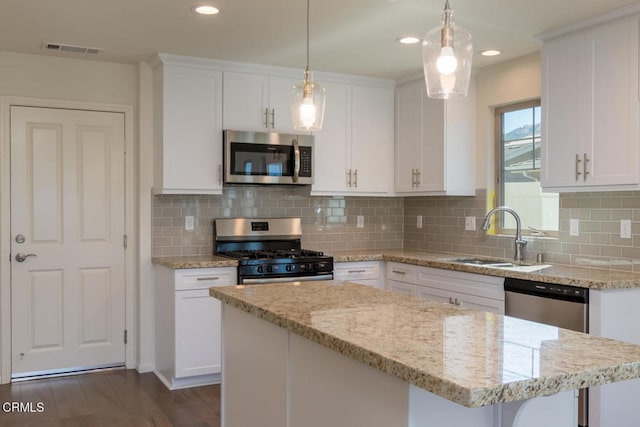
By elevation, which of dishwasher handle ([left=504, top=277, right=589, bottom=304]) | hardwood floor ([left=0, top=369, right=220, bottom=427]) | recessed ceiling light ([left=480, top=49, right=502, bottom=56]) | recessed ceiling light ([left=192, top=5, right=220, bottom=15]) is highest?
recessed ceiling light ([left=480, top=49, right=502, bottom=56])

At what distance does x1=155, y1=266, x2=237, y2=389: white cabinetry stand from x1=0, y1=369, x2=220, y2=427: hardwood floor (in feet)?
0.40

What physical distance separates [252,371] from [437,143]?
2857mm

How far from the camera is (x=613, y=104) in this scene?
11.2 ft

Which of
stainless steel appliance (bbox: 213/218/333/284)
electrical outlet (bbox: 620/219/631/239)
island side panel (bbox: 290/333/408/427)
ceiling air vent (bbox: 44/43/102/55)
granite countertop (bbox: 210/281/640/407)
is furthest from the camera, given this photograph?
stainless steel appliance (bbox: 213/218/333/284)

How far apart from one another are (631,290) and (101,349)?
3699 mm

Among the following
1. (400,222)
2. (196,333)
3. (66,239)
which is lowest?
(196,333)

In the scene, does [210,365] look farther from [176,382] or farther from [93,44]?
[93,44]

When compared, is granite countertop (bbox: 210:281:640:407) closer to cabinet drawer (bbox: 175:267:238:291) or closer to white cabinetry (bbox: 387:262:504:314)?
white cabinetry (bbox: 387:262:504:314)

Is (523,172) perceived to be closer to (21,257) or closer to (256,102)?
(256,102)

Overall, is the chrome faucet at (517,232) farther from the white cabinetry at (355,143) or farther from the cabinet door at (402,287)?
the white cabinetry at (355,143)

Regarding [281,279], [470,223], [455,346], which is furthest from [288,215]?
[455,346]

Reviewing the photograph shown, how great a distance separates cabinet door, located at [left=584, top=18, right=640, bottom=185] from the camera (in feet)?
10.9

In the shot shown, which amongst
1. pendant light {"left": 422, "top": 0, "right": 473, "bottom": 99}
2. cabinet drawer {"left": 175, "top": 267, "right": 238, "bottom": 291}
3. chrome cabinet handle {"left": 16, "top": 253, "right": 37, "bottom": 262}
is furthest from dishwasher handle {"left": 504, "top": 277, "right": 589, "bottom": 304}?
chrome cabinet handle {"left": 16, "top": 253, "right": 37, "bottom": 262}

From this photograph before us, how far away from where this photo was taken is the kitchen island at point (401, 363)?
1418 mm
